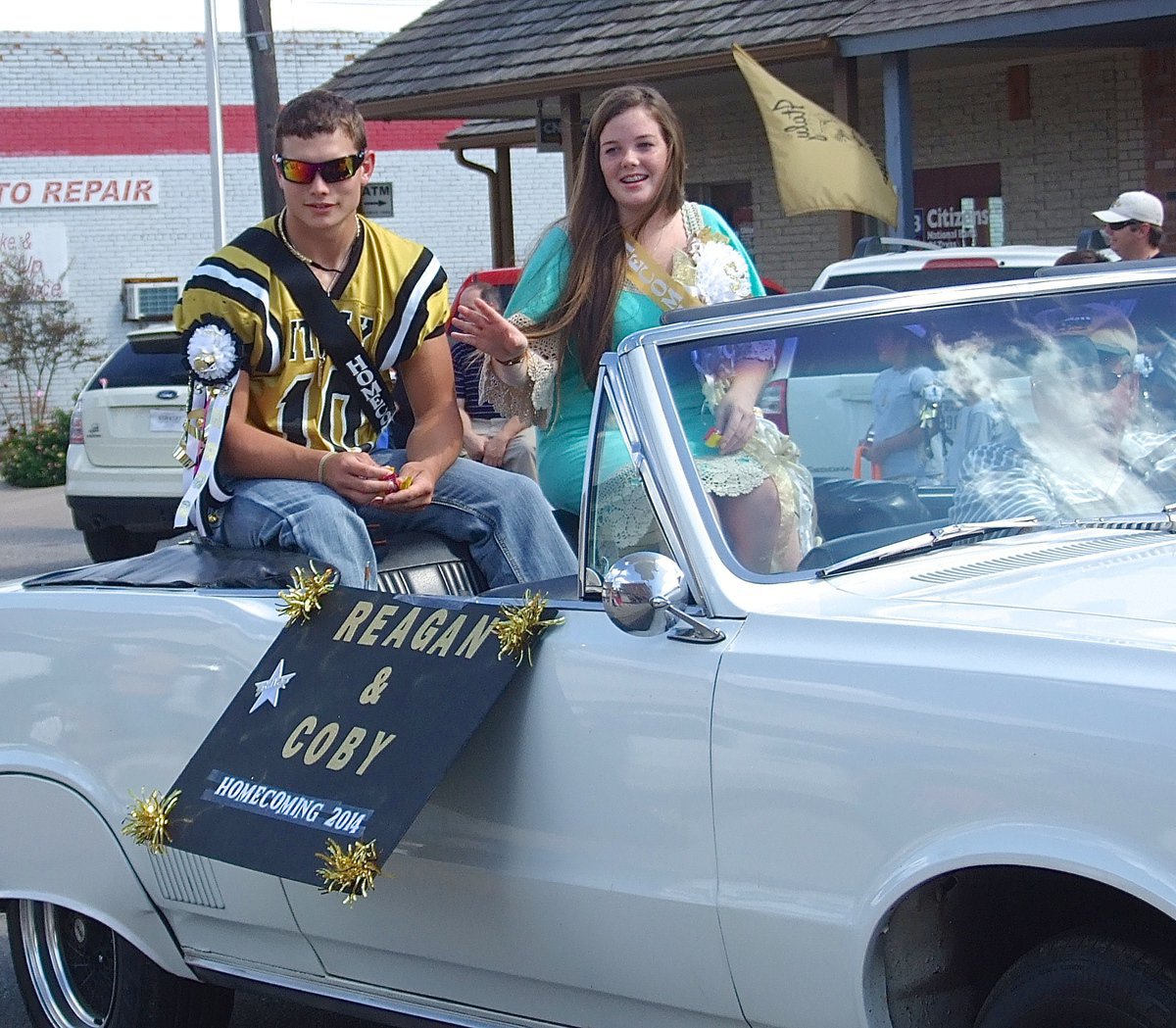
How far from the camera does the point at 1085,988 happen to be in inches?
102

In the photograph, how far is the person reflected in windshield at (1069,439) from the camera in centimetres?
328

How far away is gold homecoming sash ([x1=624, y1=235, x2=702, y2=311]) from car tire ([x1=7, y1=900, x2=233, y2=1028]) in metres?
1.90

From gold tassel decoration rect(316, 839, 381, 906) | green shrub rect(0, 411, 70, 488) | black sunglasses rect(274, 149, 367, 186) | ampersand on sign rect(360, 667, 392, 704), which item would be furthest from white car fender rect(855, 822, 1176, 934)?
green shrub rect(0, 411, 70, 488)

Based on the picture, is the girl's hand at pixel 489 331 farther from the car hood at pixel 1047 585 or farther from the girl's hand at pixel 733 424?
the car hood at pixel 1047 585

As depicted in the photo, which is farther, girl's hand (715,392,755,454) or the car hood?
girl's hand (715,392,755,454)

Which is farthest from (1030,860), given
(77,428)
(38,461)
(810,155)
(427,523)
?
(38,461)

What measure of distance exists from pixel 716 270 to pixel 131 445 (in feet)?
27.3

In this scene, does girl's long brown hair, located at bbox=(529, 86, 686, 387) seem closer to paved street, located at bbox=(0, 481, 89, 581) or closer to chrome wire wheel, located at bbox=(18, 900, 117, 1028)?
chrome wire wheel, located at bbox=(18, 900, 117, 1028)

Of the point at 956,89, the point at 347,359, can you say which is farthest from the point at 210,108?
the point at 347,359

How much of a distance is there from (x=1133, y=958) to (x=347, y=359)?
2524mm

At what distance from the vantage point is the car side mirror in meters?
2.99

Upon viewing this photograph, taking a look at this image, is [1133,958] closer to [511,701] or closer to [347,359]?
[511,701]

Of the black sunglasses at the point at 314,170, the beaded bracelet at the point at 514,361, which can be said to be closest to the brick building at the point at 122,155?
the black sunglasses at the point at 314,170

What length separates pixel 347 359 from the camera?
444 cm
